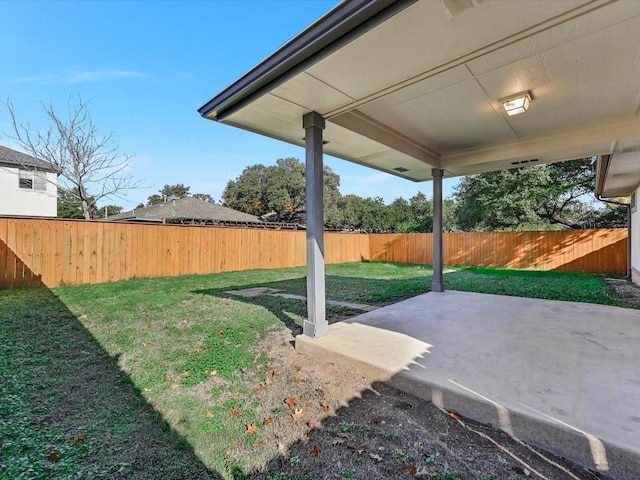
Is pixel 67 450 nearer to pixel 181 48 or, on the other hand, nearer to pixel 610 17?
pixel 610 17

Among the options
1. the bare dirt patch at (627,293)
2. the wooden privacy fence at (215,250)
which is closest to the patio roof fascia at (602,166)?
the bare dirt patch at (627,293)

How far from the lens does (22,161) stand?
1219cm

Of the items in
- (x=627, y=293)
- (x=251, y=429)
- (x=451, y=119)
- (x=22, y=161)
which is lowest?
(x=251, y=429)

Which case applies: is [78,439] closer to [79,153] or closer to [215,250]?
[215,250]

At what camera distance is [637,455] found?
4.69ft

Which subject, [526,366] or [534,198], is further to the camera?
[534,198]

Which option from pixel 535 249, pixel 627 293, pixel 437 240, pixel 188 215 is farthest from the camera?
pixel 188 215

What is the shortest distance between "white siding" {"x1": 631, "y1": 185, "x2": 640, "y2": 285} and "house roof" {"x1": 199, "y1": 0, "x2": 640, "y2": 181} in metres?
4.09

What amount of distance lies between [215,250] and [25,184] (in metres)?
9.45

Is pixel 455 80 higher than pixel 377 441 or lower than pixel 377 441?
higher

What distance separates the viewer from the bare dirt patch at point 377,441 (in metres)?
1.53

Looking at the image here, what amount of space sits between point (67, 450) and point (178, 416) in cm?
56

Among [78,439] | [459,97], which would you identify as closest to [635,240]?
[459,97]

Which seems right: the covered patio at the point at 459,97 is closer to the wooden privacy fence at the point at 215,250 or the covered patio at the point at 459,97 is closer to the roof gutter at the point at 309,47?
the roof gutter at the point at 309,47
